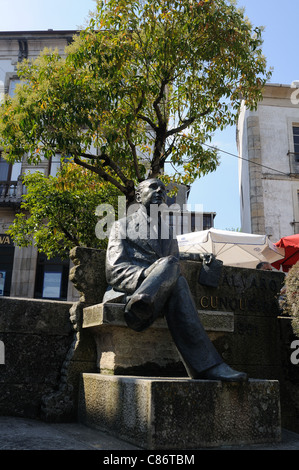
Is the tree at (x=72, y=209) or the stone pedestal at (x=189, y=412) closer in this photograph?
the stone pedestal at (x=189, y=412)

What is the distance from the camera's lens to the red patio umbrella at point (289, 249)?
376 inches

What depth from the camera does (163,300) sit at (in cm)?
332

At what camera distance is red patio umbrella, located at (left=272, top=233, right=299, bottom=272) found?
9555 mm

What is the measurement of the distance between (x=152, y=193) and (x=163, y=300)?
115 cm

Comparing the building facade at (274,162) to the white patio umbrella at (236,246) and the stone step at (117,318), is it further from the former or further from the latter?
the stone step at (117,318)

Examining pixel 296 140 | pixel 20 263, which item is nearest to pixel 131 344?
pixel 20 263

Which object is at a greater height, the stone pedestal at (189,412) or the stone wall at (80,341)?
the stone wall at (80,341)

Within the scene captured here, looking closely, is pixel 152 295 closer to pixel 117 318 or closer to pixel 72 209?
pixel 117 318

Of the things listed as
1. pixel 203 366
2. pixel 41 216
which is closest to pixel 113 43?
Answer: pixel 41 216

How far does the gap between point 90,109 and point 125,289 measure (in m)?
4.92

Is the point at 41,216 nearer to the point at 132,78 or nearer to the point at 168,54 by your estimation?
the point at 132,78

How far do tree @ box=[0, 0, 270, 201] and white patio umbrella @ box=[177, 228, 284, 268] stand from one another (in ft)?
6.18

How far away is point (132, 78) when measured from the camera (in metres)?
8.04

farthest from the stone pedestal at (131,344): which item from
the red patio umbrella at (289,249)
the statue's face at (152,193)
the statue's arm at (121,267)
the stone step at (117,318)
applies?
the red patio umbrella at (289,249)
